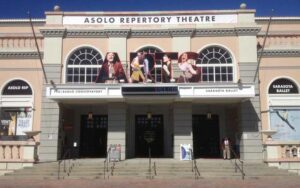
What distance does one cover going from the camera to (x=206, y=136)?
2838cm

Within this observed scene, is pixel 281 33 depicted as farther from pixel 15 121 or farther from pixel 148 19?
pixel 15 121

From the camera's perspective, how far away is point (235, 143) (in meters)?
27.1

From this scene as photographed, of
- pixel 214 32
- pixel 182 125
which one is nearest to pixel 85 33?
pixel 214 32

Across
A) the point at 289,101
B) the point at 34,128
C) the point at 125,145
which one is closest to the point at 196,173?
the point at 125,145

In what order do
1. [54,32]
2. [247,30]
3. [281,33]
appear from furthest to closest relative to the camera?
[281,33], [54,32], [247,30]

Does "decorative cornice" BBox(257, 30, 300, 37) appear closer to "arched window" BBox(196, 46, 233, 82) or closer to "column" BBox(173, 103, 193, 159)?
"arched window" BBox(196, 46, 233, 82)

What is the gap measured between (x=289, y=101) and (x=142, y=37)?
11031 mm

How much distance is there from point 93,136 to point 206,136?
8273 millimetres

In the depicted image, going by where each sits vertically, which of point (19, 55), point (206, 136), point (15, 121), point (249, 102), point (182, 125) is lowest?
point (206, 136)

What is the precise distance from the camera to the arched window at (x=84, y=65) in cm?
2670

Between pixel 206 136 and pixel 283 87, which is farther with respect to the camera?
pixel 206 136

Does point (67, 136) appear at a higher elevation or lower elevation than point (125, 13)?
lower

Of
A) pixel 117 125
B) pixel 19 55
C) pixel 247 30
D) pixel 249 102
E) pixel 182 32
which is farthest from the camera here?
pixel 19 55

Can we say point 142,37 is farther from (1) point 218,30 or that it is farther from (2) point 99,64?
(1) point 218,30
